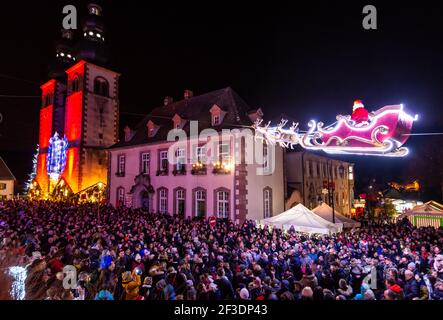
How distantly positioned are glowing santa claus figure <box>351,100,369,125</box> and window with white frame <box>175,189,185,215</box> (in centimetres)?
1614

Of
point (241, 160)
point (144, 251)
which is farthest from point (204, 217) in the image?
point (144, 251)

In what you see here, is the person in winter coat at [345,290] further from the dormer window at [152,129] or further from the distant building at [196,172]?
the dormer window at [152,129]

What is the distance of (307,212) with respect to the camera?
55.3 feet

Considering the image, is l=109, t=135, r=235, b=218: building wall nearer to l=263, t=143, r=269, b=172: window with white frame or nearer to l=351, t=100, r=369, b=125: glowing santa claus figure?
l=263, t=143, r=269, b=172: window with white frame

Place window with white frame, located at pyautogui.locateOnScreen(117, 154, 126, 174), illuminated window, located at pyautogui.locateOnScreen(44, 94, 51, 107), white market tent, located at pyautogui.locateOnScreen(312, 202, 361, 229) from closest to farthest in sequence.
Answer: white market tent, located at pyautogui.locateOnScreen(312, 202, 361, 229), window with white frame, located at pyautogui.locateOnScreen(117, 154, 126, 174), illuminated window, located at pyautogui.locateOnScreen(44, 94, 51, 107)

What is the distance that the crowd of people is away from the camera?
7223 mm

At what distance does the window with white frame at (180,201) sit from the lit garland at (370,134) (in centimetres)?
1399

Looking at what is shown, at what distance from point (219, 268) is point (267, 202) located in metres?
14.6

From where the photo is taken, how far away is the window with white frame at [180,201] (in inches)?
923

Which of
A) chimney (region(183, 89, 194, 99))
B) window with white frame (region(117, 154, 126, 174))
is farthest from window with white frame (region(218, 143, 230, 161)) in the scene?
window with white frame (region(117, 154, 126, 174))

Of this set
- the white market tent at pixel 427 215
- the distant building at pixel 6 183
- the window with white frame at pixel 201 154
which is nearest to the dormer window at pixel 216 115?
the window with white frame at pixel 201 154

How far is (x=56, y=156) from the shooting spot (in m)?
37.3

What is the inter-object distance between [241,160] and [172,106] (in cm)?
1265
